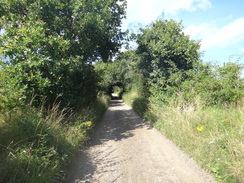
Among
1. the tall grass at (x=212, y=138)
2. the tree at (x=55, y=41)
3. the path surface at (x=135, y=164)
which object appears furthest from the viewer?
the tree at (x=55, y=41)

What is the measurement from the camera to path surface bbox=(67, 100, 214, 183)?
2951mm

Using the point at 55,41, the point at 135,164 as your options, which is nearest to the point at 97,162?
the point at 135,164

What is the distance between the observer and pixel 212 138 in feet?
11.4

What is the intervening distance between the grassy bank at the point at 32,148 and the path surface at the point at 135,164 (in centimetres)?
42

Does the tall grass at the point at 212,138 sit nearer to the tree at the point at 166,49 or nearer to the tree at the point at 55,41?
the tree at the point at 166,49

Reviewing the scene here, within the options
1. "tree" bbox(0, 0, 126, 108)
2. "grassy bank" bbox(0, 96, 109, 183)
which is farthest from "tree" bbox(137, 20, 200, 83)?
"grassy bank" bbox(0, 96, 109, 183)

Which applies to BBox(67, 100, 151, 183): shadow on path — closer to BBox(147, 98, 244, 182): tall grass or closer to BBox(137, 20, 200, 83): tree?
BBox(147, 98, 244, 182): tall grass

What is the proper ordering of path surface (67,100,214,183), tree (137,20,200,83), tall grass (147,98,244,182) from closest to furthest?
tall grass (147,98,244,182) → path surface (67,100,214,183) → tree (137,20,200,83)

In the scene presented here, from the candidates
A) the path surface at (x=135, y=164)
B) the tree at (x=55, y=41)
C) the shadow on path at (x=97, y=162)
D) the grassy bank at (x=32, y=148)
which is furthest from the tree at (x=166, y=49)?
the grassy bank at (x=32, y=148)

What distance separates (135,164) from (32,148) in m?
2.40

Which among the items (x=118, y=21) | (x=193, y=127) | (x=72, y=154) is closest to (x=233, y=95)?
(x=193, y=127)

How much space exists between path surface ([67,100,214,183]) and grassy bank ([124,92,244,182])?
0.83ft

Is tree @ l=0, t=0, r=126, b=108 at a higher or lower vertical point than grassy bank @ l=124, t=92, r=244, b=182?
higher

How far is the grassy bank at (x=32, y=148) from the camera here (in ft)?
8.18
